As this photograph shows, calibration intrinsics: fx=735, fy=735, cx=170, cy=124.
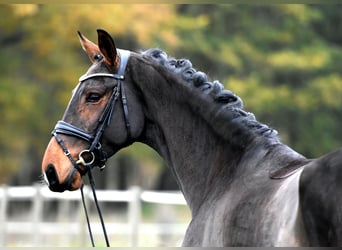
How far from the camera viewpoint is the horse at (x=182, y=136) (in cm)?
457

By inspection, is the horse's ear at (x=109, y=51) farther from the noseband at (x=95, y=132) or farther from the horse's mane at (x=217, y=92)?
the horse's mane at (x=217, y=92)

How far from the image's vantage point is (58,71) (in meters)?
18.8

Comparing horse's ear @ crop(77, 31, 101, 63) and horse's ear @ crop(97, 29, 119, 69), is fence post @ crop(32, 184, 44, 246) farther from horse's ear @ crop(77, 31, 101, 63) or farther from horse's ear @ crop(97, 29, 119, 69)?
horse's ear @ crop(97, 29, 119, 69)

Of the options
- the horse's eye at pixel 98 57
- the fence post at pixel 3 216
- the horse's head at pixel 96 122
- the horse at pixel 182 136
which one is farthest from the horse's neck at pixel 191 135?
the fence post at pixel 3 216

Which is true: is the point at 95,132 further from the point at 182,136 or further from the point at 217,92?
the point at 217,92

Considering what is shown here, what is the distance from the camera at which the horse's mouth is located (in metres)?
4.96

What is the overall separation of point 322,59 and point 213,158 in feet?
53.1

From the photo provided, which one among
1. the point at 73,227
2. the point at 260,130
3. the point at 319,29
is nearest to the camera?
the point at 260,130

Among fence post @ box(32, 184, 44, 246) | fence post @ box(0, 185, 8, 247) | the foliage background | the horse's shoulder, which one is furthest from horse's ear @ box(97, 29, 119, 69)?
the foliage background

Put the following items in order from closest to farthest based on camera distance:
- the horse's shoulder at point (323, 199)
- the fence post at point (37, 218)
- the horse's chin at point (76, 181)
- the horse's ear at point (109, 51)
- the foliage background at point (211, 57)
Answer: the horse's shoulder at point (323, 199) < the horse's chin at point (76, 181) < the horse's ear at point (109, 51) < the fence post at point (37, 218) < the foliage background at point (211, 57)

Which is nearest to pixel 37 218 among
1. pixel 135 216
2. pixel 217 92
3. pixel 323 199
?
pixel 135 216

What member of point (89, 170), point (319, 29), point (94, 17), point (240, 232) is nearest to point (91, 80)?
point (89, 170)

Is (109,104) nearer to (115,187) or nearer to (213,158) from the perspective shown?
(213,158)

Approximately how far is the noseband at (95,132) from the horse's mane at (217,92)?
1.05 ft
